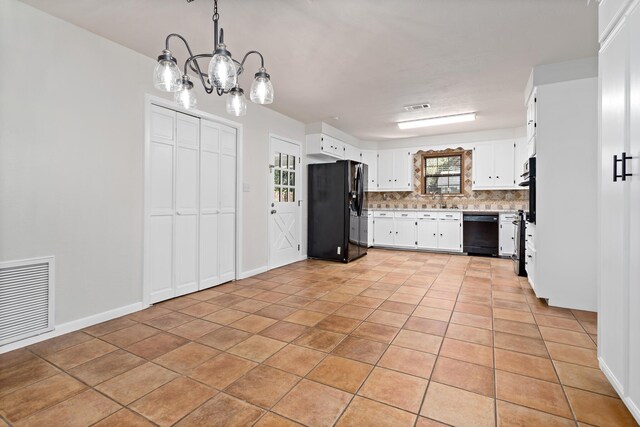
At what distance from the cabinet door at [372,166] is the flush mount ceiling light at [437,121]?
59.9 inches

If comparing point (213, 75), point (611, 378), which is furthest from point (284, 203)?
point (611, 378)

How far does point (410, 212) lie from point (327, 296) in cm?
391

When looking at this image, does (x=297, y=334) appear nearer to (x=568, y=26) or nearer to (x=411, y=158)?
(x=568, y=26)

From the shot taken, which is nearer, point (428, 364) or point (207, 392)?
point (207, 392)

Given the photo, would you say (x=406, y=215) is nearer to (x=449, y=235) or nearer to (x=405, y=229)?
(x=405, y=229)

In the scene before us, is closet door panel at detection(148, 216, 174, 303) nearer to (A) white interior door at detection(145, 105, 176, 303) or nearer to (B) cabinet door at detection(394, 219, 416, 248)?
(A) white interior door at detection(145, 105, 176, 303)

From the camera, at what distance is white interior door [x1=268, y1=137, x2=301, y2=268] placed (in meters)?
4.88

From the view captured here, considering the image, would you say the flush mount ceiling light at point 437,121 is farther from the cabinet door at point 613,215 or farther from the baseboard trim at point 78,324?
the baseboard trim at point 78,324

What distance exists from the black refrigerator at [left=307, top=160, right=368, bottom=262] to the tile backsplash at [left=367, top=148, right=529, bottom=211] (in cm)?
190

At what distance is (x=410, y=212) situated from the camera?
6.73m

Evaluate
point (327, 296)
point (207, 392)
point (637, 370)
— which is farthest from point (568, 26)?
point (207, 392)

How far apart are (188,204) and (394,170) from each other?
16.4 ft

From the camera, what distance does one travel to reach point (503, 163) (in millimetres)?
6105

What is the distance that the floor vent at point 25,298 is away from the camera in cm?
217
